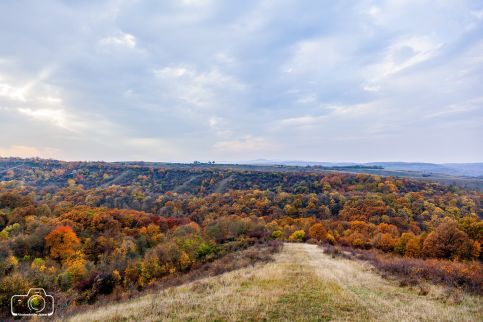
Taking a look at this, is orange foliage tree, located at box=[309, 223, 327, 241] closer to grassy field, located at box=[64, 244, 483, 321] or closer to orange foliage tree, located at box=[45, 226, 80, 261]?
grassy field, located at box=[64, 244, 483, 321]

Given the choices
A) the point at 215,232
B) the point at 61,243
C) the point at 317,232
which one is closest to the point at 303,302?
the point at 215,232

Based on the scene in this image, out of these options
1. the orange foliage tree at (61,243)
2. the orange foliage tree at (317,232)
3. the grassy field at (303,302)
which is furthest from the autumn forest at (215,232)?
the grassy field at (303,302)

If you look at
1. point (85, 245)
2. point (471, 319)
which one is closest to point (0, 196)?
point (85, 245)

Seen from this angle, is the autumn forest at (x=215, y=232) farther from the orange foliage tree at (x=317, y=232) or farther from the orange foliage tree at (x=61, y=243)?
the orange foliage tree at (x=317, y=232)

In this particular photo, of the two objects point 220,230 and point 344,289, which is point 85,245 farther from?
point 344,289

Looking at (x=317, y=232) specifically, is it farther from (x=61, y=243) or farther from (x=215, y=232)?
(x=61, y=243)

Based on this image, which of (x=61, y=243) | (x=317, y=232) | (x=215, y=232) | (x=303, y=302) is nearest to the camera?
(x=303, y=302)

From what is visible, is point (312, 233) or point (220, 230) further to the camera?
point (312, 233)

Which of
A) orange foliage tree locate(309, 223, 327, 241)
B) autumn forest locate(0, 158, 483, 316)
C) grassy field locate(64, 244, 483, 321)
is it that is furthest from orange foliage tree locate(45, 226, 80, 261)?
grassy field locate(64, 244, 483, 321)
